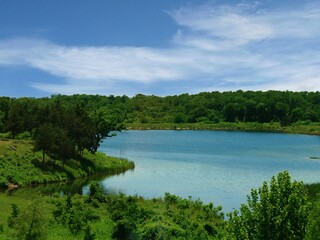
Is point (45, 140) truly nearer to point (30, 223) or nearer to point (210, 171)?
point (210, 171)

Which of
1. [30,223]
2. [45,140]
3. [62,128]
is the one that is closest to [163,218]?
[30,223]

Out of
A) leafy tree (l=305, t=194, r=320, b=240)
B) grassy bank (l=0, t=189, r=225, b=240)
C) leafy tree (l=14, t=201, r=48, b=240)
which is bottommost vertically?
grassy bank (l=0, t=189, r=225, b=240)

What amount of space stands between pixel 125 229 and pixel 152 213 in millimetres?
6151

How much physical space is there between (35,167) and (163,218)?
1460 inches

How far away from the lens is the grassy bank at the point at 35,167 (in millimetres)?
65438

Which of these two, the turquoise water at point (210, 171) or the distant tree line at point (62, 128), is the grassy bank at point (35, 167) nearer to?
the distant tree line at point (62, 128)

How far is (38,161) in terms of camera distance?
240ft

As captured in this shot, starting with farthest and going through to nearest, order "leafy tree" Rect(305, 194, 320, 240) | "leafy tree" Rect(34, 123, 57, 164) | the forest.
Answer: "leafy tree" Rect(34, 123, 57, 164) < the forest < "leafy tree" Rect(305, 194, 320, 240)

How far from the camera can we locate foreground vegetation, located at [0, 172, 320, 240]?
19.4 m

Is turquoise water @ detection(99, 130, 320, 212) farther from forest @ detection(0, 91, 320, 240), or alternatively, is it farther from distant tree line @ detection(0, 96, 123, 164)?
distant tree line @ detection(0, 96, 123, 164)

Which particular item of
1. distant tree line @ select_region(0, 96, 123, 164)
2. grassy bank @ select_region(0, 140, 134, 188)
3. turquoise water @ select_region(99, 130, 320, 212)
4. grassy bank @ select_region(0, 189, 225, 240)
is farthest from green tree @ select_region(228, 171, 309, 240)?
distant tree line @ select_region(0, 96, 123, 164)

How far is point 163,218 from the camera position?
4028cm

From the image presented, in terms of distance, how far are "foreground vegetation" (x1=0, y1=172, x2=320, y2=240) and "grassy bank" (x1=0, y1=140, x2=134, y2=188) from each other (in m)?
11.0

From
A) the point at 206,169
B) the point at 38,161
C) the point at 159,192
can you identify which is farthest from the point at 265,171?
the point at 38,161
